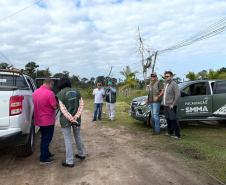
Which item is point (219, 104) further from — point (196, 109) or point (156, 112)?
point (156, 112)

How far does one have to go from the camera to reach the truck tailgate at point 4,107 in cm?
329

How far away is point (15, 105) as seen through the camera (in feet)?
11.1

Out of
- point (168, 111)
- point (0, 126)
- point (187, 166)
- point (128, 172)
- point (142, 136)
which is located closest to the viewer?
point (0, 126)

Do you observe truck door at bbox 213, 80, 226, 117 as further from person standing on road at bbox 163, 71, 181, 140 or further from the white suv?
the white suv

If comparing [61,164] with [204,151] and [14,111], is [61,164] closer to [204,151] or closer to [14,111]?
[14,111]

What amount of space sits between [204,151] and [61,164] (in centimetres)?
314

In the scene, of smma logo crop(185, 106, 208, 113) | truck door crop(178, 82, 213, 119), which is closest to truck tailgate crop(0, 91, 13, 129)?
truck door crop(178, 82, 213, 119)

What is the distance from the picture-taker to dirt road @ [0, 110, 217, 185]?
3.20 metres

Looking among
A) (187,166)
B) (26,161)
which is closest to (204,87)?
(187,166)

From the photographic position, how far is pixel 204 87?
23.3 feet

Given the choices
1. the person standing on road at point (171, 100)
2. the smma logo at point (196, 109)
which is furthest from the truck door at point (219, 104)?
the person standing on road at point (171, 100)

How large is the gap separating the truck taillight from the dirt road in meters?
1.04

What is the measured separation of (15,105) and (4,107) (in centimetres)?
16

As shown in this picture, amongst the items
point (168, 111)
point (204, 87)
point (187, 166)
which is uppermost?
point (204, 87)
